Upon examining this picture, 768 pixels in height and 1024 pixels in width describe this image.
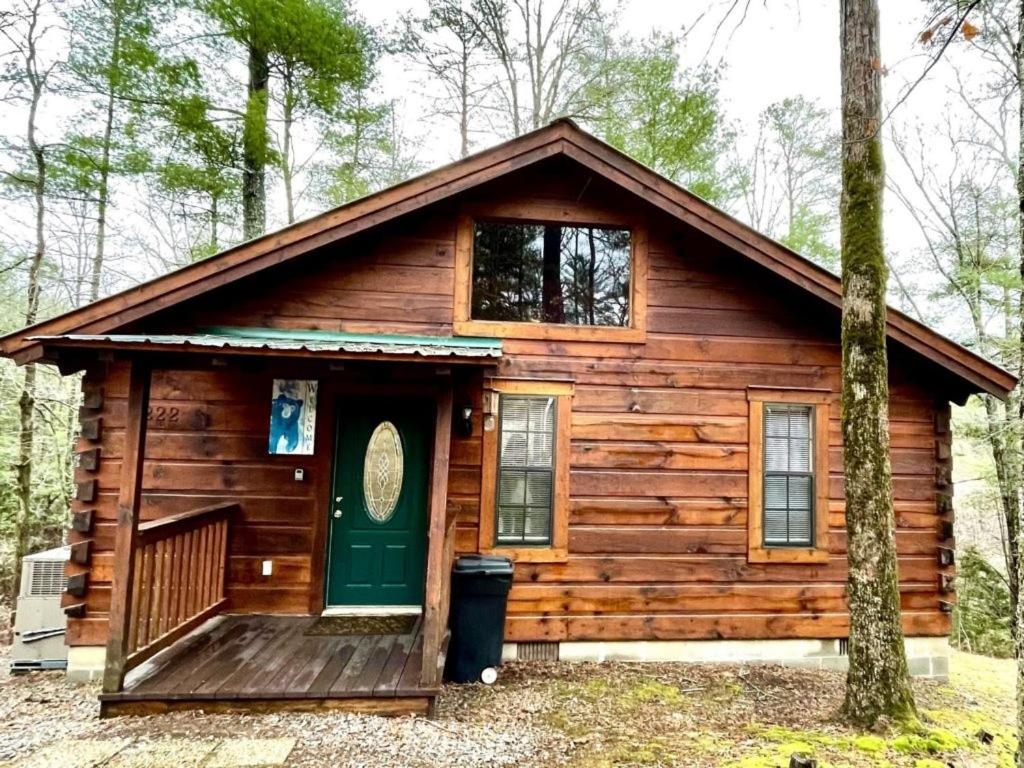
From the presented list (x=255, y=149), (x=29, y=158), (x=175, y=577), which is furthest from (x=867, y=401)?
(x=29, y=158)

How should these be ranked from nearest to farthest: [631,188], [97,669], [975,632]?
[97,669] < [631,188] < [975,632]

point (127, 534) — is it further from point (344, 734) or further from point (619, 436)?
point (619, 436)

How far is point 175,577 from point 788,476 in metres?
5.34

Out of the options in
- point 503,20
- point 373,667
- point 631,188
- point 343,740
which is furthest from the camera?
point 503,20

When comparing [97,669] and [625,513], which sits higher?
[625,513]

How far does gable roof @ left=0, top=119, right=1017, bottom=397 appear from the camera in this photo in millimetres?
4523

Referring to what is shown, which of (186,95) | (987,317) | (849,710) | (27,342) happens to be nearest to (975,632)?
(987,317)

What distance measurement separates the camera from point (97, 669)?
14.3ft

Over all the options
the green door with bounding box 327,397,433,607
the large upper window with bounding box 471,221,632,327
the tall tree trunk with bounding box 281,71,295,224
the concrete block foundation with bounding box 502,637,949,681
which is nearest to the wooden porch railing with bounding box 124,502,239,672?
the green door with bounding box 327,397,433,607

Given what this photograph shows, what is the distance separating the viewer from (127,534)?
3.56 metres

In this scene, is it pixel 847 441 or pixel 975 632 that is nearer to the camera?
pixel 847 441

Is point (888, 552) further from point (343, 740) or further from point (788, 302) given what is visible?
point (343, 740)

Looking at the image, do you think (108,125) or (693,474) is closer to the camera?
(693,474)

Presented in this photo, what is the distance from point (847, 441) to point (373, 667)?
3.69 metres
